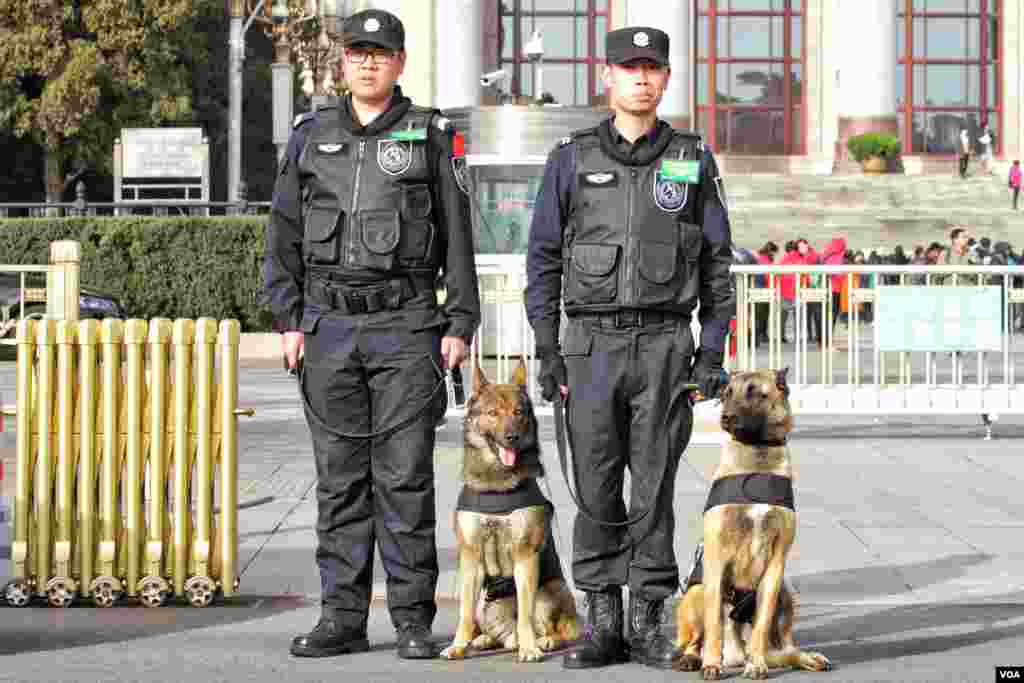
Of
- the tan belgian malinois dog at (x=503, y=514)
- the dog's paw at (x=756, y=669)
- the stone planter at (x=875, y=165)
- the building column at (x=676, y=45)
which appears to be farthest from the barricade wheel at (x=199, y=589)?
the stone planter at (x=875, y=165)

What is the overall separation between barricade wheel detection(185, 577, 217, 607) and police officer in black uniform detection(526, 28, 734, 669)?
182 centimetres

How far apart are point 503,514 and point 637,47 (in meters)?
1.66

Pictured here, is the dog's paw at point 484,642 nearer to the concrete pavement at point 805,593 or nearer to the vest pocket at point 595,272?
the concrete pavement at point 805,593

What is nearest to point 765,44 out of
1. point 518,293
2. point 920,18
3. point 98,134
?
point 920,18

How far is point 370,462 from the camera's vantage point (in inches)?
321

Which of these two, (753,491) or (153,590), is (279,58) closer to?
(153,590)

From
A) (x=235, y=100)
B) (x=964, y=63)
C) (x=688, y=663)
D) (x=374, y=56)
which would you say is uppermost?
(x=964, y=63)

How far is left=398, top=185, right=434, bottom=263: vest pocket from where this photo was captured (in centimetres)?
798

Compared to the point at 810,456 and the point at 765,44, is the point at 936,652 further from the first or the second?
the point at 765,44

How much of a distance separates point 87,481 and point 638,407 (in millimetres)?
2423

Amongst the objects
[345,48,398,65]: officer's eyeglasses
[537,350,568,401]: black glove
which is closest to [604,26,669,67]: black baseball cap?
[345,48,398,65]: officer's eyeglasses

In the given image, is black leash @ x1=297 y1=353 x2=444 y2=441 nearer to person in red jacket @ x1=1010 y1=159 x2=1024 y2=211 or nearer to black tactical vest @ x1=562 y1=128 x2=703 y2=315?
black tactical vest @ x1=562 y1=128 x2=703 y2=315

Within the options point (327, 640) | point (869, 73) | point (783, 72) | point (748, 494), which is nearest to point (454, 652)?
point (327, 640)

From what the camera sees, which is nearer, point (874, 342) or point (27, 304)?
point (874, 342)
